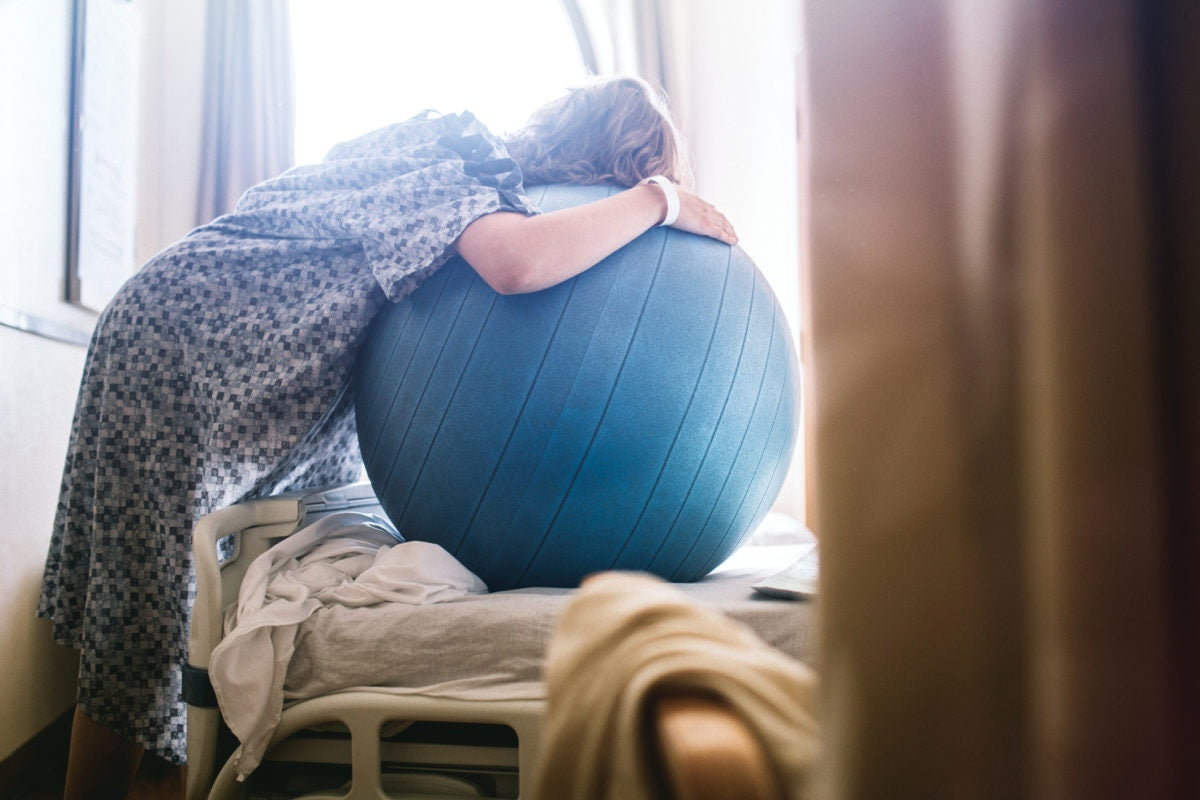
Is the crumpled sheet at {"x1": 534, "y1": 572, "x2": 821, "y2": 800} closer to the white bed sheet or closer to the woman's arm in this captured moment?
the white bed sheet

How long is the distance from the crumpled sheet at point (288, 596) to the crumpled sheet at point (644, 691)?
2.10 feet

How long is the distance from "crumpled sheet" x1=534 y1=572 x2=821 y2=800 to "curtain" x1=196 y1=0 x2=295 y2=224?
8.52ft

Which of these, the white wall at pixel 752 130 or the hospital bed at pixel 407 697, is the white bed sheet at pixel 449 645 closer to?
the hospital bed at pixel 407 697

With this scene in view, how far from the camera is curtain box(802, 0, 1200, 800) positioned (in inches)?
9.5

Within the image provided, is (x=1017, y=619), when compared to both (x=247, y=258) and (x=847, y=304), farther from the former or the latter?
(x=247, y=258)

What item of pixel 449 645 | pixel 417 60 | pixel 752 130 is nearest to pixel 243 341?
pixel 449 645

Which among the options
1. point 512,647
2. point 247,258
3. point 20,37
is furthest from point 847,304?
point 20,37

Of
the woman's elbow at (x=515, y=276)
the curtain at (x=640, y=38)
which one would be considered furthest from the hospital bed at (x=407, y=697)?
the curtain at (x=640, y=38)

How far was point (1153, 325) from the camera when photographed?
0.82ft

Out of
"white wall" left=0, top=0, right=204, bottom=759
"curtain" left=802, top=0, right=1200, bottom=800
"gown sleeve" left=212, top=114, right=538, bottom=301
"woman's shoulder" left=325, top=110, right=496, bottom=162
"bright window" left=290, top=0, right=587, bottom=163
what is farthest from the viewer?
"bright window" left=290, top=0, right=587, bottom=163

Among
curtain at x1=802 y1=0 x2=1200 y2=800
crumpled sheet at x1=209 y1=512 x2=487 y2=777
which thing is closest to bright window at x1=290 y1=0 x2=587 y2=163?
crumpled sheet at x1=209 y1=512 x2=487 y2=777

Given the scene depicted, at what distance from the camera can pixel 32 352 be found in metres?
1.40

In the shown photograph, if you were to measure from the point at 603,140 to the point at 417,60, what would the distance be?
2.17m

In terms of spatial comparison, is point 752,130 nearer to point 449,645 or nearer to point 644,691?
point 449,645
